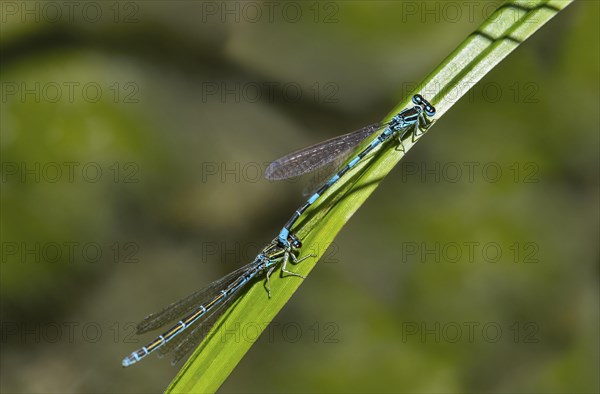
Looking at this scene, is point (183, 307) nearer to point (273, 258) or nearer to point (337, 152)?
point (273, 258)

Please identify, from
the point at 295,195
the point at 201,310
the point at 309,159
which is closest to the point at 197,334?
the point at 201,310

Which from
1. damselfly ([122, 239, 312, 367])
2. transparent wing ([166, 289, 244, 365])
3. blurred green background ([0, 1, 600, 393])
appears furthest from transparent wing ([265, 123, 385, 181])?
blurred green background ([0, 1, 600, 393])

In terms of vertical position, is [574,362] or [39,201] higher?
[574,362]

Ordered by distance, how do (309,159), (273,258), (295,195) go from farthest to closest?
1. (295,195)
2. (309,159)
3. (273,258)

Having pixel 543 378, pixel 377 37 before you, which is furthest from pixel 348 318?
pixel 377 37

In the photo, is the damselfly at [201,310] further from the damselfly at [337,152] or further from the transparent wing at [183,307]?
the damselfly at [337,152]

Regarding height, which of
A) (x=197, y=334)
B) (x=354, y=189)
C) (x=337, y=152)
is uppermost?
(x=337, y=152)

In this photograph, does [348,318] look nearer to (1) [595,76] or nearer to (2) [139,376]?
(2) [139,376]
